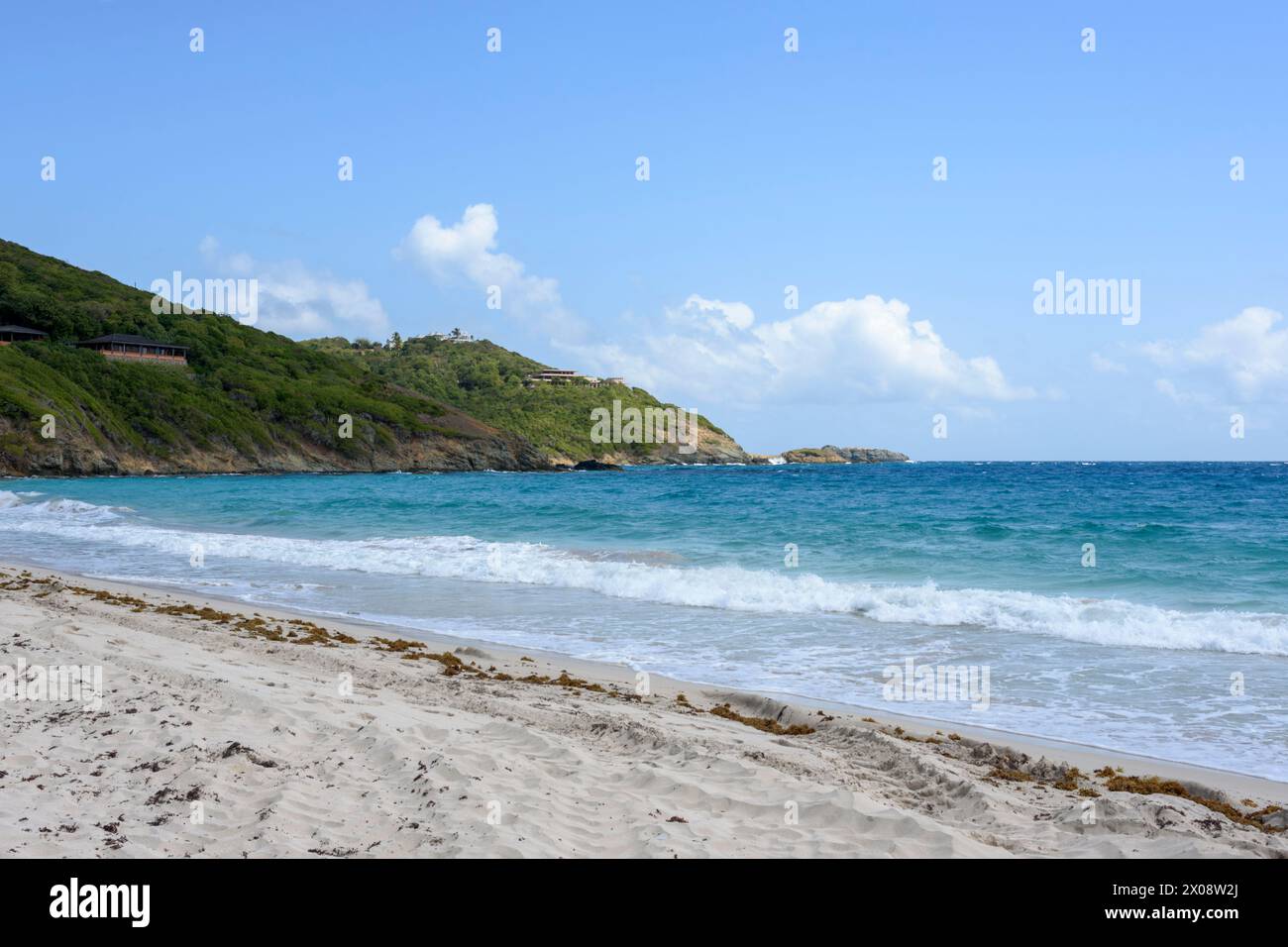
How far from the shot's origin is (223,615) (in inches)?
527

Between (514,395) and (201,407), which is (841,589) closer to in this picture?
(201,407)

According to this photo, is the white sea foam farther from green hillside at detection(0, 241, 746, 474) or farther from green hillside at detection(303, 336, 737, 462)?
green hillside at detection(303, 336, 737, 462)

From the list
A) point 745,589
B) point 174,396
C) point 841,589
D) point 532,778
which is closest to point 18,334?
point 174,396

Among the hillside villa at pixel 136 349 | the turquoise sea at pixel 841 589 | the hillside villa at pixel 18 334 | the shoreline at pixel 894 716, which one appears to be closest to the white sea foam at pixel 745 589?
the turquoise sea at pixel 841 589

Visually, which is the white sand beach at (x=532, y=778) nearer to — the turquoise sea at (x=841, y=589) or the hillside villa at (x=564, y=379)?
the turquoise sea at (x=841, y=589)

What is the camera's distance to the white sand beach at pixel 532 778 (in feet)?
16.0

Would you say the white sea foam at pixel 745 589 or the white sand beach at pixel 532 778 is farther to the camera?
the white sea foam at pixel 745 589

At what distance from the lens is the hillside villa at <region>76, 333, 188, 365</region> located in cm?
10319

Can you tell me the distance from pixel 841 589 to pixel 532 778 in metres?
11.2

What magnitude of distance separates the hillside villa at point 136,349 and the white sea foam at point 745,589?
8834 centimetres

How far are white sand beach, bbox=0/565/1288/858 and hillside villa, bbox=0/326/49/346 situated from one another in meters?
111

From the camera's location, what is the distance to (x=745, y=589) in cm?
1656

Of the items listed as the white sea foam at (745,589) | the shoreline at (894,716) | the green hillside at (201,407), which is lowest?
the shoreline at (894,716)

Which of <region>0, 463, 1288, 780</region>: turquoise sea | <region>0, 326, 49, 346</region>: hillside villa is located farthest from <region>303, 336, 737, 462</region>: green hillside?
<region>0, 463, 1288, 780</region>: turquoise sea
